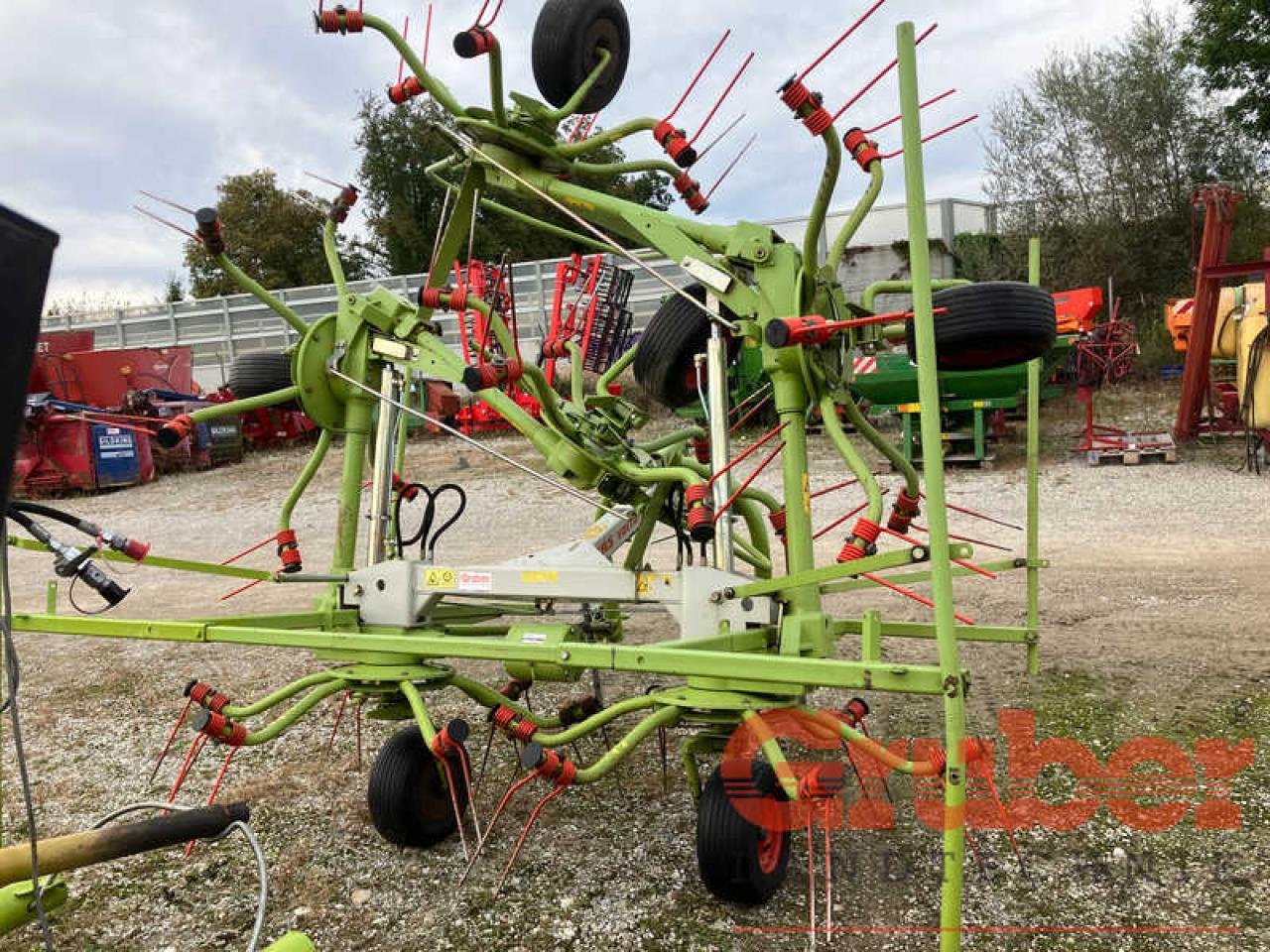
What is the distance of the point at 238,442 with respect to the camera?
16609 mm

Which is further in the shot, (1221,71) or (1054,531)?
(1221,71)

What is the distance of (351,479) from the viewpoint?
411 centimetres

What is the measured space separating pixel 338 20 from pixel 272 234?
26.5m

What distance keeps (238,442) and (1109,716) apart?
15263 mm

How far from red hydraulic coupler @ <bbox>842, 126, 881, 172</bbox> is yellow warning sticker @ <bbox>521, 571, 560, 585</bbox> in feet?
6.07

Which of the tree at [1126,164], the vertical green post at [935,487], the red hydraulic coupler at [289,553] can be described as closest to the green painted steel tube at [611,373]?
the red hydraulic coupler at [289,553]

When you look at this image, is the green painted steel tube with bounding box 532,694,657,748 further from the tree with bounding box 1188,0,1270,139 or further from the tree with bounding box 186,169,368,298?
the tree with bounding box 186,169,368,298

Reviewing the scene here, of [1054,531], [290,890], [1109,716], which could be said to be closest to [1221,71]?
[1054,531]

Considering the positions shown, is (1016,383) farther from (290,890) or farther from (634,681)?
(290,890)

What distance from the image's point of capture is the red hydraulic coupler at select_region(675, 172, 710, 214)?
4086 mm

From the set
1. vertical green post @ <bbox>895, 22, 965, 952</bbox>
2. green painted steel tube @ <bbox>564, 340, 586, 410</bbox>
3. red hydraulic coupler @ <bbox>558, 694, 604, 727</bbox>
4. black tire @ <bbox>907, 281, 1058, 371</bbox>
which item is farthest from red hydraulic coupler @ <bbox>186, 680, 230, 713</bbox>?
black tire @ <bbox>907, 281, 1058, 371</bbox>

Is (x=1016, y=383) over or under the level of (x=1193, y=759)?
over

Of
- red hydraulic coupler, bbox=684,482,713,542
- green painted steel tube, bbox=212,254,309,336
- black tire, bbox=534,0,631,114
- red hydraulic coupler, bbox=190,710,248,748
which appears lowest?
red hydraulic coupler, bbox=190,710,248,748

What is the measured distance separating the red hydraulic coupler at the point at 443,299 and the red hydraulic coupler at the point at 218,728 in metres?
1.66
